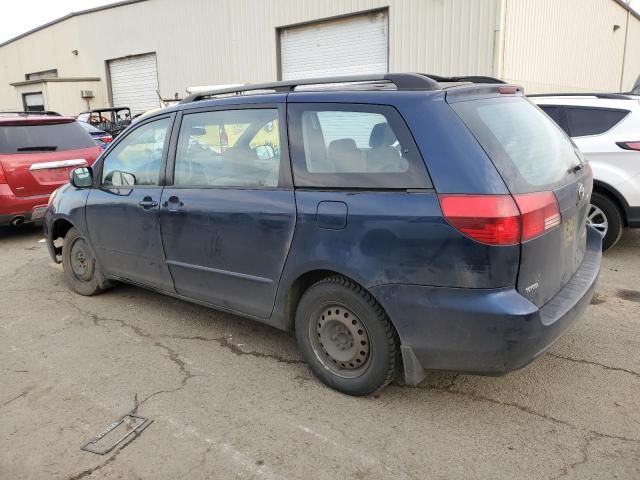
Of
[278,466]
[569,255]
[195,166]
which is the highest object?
[195,166]

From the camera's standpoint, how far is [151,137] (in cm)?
412

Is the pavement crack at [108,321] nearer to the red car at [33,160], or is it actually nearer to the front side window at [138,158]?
the front side window at [138,158]

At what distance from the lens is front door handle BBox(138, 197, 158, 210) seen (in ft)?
13.0

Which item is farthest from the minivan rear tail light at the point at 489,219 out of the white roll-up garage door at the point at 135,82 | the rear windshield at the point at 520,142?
the white roll-up garage door at the point at 135,82

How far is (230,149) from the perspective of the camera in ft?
11.7

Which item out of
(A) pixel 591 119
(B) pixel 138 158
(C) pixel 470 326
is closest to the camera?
(C) pixel 470 326

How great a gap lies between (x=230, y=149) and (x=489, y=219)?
1801 millimetres

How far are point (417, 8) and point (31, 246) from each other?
10.5 metres

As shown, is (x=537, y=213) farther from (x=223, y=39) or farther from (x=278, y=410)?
(x=223, y=39)

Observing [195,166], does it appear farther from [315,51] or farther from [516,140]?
[315,51]

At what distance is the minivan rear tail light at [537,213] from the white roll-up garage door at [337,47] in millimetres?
12590

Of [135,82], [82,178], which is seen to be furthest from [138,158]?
[135,82]

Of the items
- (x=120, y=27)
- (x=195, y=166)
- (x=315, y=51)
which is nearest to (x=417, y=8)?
(x=315, y=51)

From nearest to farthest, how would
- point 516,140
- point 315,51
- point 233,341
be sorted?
point 516,140 < point 233,341 < point 315,51
